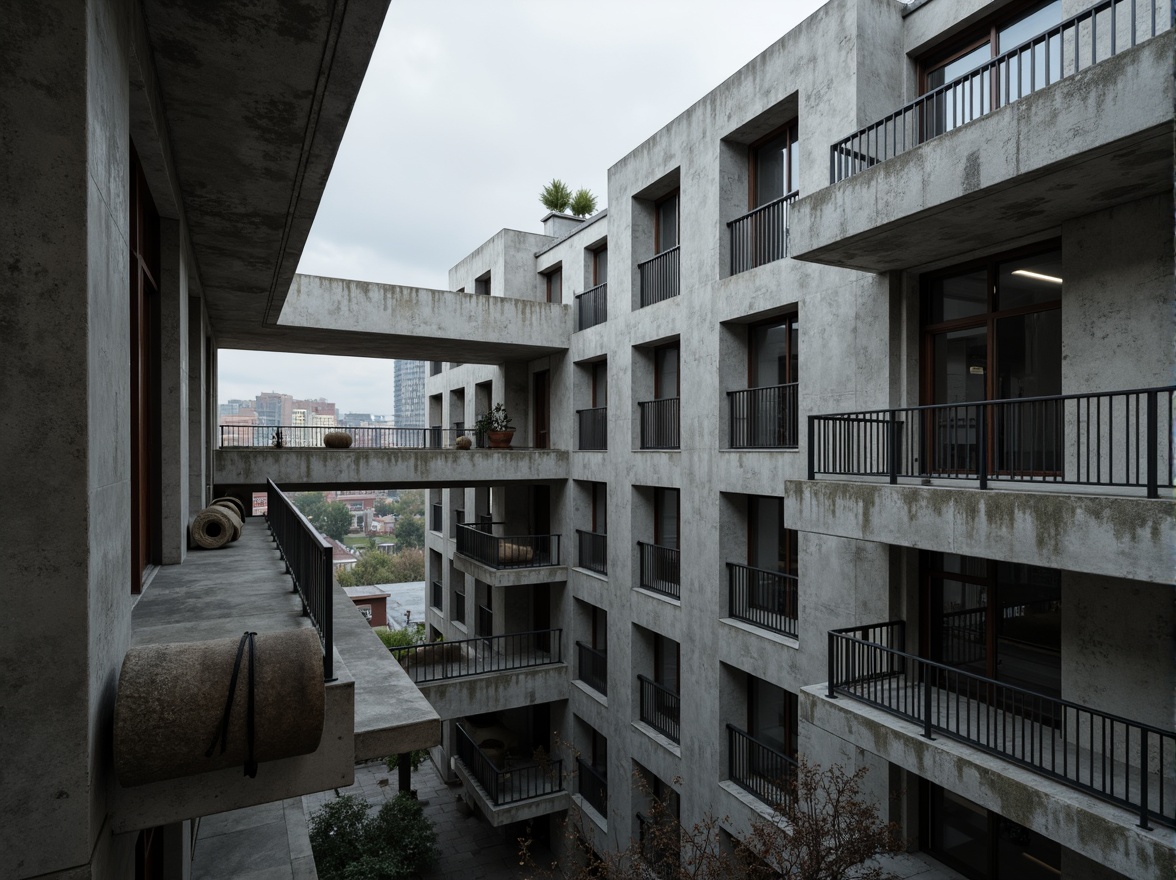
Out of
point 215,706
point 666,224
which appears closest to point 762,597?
point 666,224

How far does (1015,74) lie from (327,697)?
10.6 m

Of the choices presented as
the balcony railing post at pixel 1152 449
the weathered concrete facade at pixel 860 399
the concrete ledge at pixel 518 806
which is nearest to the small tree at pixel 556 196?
the weathered concrete facade at pixel 860 399

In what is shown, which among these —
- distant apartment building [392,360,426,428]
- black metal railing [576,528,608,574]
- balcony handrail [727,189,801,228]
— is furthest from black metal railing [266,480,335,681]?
distant apartment building [392,360,426,428]

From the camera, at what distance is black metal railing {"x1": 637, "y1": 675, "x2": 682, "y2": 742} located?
14422 millimetres

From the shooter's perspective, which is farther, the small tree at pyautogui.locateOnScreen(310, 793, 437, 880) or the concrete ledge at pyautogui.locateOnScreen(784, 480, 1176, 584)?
the small tree at pyautogui.locateOnScreen(310, 793, 437, 880)

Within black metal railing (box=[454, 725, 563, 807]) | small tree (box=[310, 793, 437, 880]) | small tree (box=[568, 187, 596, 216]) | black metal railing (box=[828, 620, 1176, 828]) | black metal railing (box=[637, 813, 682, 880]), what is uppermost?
small tree (box=[568, 187, 596, 216])

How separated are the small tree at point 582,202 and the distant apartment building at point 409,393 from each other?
117m

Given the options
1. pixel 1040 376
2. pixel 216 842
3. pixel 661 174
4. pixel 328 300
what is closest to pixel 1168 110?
pixel 1040 376

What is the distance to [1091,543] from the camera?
5.94 metres

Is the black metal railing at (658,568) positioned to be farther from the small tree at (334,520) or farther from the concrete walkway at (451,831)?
the small tree at (334,520)

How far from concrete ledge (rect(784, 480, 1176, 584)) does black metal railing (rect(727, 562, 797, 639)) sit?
336cm

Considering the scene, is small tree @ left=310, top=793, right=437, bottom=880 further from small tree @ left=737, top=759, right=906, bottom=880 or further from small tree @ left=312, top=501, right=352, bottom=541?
small tree @ left=312, top=501, right=352, bottom=541

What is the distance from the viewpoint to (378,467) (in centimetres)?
1638

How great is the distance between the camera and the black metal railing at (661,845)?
407 inches
